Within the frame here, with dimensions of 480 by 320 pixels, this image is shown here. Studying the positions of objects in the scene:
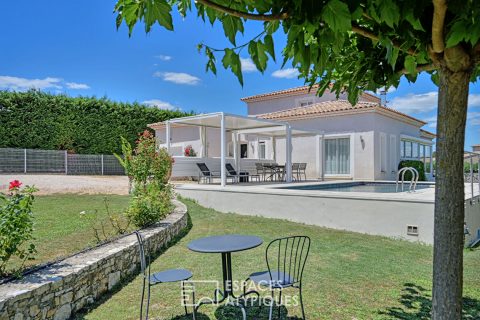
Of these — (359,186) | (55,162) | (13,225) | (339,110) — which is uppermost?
(339,110)

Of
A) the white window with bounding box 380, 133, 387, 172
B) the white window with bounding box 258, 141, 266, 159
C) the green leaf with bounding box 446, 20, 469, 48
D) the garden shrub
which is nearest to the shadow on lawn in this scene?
the green leaf with bounding box 446, 20, 469, 48

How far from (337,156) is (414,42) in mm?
20770

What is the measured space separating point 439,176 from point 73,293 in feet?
15.6

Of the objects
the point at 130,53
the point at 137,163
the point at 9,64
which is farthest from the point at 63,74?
the point at 137,163

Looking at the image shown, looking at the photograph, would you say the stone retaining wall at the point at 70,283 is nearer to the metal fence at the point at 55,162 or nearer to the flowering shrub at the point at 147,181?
the flowering shrub at the point at 147,181

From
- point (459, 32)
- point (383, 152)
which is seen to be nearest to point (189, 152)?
point (383, 152)

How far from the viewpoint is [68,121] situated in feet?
87.6

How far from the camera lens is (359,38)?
9.75 ft

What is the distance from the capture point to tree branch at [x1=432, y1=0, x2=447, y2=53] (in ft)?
6.43

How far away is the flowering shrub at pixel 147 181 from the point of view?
8.56 m

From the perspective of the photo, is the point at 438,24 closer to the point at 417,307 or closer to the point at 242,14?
the point at 242,14

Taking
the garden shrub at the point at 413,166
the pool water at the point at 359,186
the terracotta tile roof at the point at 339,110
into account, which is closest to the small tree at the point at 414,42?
the pool water at the point at 359,186

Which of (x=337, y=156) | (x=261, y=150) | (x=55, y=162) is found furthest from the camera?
(x=261, y=150)

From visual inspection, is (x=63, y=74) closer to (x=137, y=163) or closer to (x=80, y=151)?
(x=80, y=151)
